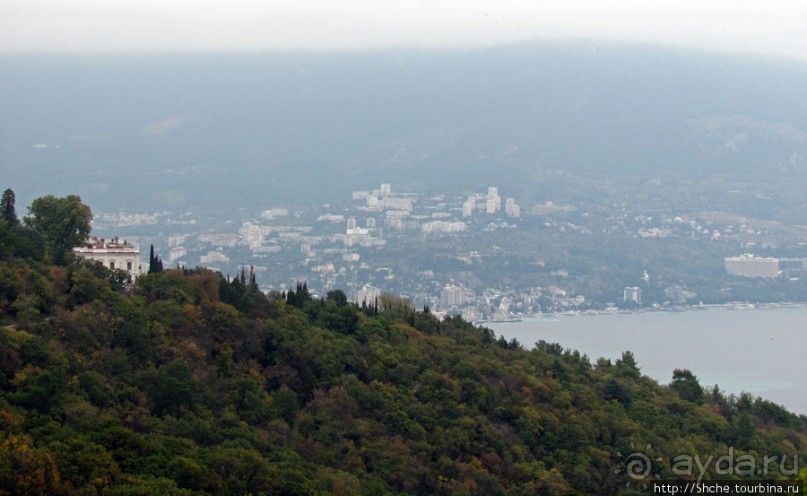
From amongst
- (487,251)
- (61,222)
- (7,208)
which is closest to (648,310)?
(487,251)

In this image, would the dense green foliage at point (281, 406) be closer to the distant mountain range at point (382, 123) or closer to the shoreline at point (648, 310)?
the shoreline at point (648, 310)

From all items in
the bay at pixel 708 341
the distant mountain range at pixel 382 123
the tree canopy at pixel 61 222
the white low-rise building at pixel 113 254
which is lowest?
the bay at pixel 708 341

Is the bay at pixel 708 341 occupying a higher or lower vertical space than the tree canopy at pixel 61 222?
lower

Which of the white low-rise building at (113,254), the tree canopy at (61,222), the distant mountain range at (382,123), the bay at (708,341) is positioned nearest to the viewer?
the tree canopy at (61,222)

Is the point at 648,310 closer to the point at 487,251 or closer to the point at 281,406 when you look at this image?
the point at 487,251

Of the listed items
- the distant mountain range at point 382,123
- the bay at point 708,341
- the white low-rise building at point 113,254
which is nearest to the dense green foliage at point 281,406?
the white low-rise building at point 113,254

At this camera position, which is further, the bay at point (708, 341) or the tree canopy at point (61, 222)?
the bay at point (708, 341)

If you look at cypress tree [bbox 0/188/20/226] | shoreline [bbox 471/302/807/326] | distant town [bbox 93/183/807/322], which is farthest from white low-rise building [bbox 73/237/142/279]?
shoreline [bbox 471/302/807/326]
